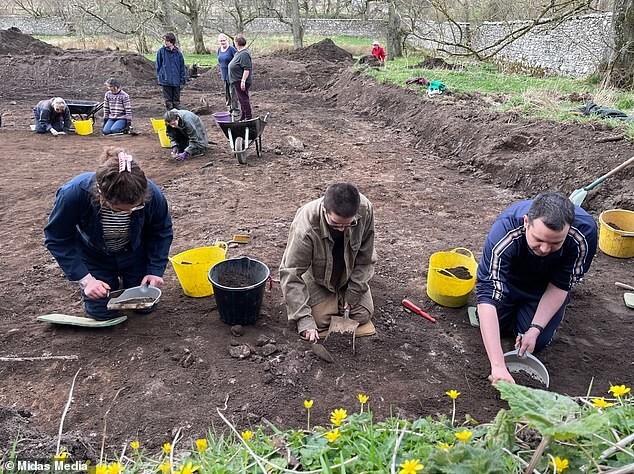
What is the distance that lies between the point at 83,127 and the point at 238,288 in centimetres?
766

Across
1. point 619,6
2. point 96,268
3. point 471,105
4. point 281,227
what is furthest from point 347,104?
point 96,268

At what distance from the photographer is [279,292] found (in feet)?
12.4

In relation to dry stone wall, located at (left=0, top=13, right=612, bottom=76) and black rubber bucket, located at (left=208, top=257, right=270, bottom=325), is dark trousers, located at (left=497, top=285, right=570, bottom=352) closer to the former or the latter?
black rubber bucket, located at (left=208, top=257, right=270, bottom=325)

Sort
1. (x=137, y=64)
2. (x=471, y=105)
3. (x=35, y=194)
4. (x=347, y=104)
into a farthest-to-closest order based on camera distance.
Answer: (x=137, y=64)
(x=347, y=104)
(x=471, y=105)
(x=35, y=194)

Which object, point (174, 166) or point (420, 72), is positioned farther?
point (420, 72)

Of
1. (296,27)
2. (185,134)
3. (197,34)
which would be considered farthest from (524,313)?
(197,34)

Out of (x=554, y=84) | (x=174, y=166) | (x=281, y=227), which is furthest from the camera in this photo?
(x=554, y=84)

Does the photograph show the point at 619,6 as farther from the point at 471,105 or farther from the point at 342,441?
the point at 342,441

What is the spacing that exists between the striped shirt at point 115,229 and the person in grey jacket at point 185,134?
4418 millimetres

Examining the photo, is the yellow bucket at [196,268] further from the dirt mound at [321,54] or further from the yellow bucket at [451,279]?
the dirt mound at [321,54]

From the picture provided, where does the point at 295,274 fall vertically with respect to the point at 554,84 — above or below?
below

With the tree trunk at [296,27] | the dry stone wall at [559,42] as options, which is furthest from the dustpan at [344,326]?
the tree trunk at [296,27]

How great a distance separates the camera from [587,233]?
2713mm

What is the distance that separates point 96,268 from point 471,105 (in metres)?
7.39
